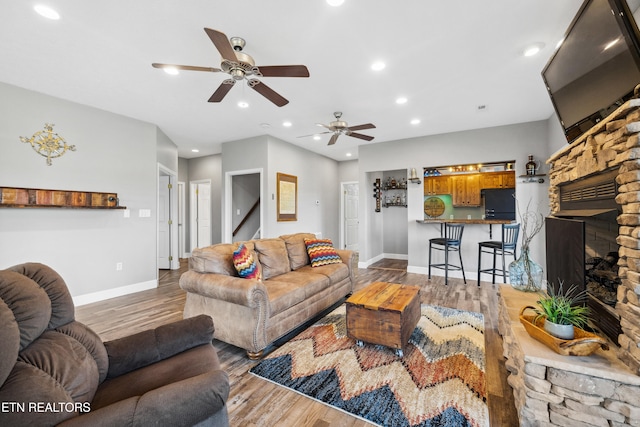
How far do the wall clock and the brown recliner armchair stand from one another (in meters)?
5.85

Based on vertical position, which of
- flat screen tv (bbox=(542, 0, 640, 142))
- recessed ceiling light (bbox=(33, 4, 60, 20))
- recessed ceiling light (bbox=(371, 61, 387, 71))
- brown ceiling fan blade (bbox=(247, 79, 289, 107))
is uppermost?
recessed ceiling light (bbox=(33, 4, 60, 20))

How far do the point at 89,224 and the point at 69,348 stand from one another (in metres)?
3.62

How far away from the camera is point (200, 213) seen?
7.21 m

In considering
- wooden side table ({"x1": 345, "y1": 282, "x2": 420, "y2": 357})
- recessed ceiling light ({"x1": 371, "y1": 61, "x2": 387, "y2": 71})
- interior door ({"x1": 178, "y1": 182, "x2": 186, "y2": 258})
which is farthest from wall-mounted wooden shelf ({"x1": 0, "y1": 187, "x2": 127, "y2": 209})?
recessed ceiling light ({"x1": 371, "y1": 61, "x2": 387, "y2": 71})

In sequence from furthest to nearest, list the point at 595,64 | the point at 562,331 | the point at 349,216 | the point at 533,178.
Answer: the point at 349,216
the point at 533,178
the point at 595,64
the point at 562,331

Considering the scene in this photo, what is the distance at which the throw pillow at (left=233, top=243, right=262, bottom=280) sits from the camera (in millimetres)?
2613

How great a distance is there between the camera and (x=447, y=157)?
16.7ft

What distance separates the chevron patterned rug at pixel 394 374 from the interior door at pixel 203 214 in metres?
5.30

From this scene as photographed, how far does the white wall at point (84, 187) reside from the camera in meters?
3.24

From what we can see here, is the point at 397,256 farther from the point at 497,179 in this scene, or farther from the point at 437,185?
the point at 497,179

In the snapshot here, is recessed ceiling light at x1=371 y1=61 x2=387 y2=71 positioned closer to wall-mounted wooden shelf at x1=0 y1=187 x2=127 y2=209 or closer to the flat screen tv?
the flat screen tv

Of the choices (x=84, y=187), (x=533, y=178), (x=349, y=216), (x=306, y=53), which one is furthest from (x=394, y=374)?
(x=349, y=216)

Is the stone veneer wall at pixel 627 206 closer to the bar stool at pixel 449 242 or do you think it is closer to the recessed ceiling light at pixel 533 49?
the recessed ceiling light at pixel 533 49

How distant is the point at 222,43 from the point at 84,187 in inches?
130
